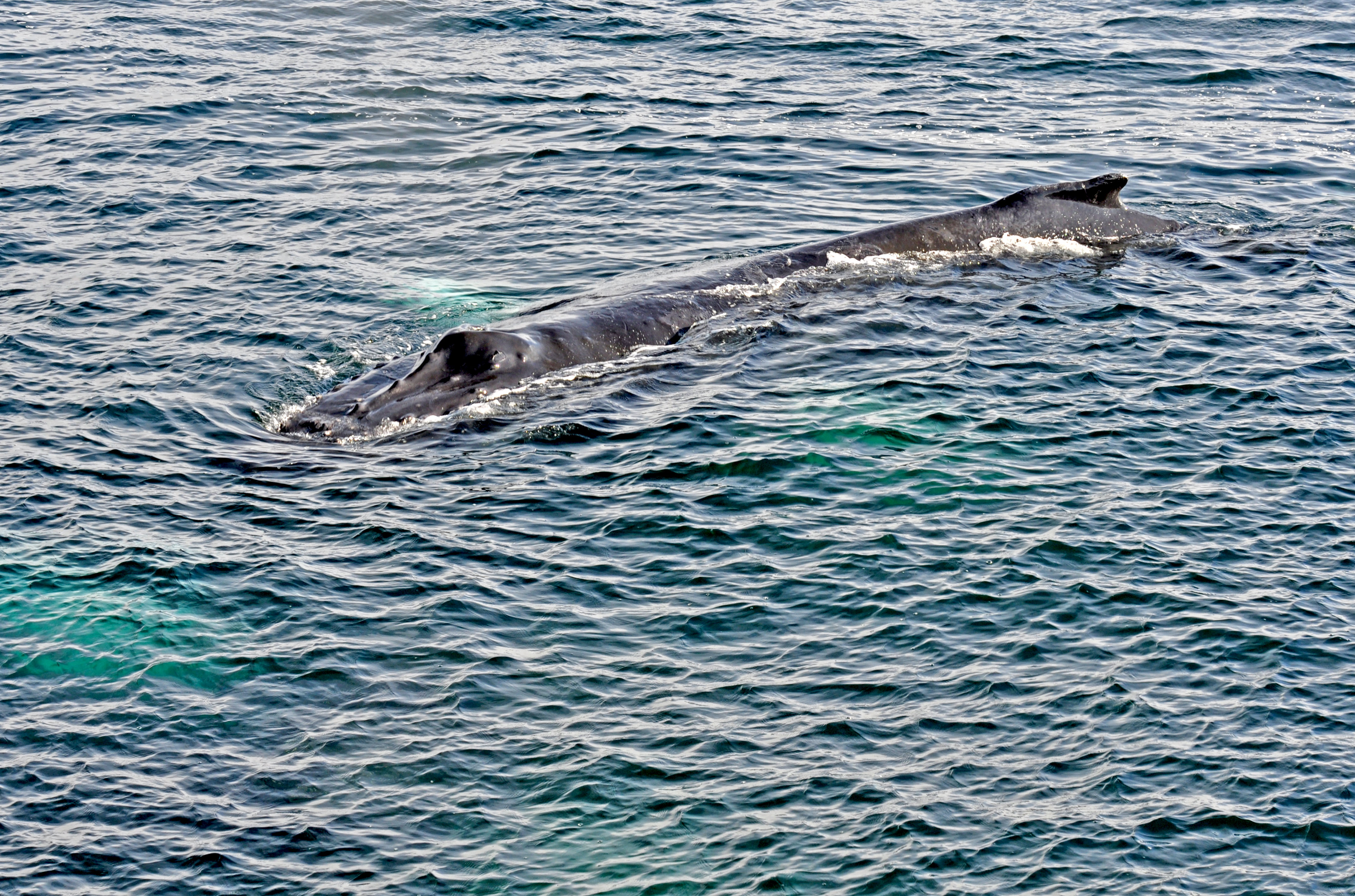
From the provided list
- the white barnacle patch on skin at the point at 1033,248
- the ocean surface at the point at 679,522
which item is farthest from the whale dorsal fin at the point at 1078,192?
the ocean surface at the point at 679,522

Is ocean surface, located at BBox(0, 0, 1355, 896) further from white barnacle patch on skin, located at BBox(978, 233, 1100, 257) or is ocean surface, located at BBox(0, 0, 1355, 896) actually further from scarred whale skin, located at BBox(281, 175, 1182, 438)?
scarred whale skin, located at BBox(281, 175, 1182, 438)

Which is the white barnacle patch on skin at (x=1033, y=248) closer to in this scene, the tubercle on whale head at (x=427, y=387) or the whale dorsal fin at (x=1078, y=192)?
the whale dorsal fin at (x=1078, y=192)

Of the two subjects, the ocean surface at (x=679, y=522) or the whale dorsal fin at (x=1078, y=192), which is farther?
the whale dorsal fin at (x=1078, y=192)

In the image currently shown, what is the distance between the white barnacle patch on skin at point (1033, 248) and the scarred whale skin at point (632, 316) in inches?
3.1

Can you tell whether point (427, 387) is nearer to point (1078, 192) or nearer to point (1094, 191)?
point (1078, 192)

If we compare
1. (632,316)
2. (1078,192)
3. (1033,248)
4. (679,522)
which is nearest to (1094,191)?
(1078,192)

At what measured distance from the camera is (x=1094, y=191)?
20875 millimetres

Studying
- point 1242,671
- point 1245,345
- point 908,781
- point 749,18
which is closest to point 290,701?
point 908,781

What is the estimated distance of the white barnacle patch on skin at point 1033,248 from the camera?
66.6 ft

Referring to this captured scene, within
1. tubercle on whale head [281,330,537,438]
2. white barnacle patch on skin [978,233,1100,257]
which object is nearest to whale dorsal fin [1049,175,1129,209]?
white barnacle patch on skin [978,233,1100,257]

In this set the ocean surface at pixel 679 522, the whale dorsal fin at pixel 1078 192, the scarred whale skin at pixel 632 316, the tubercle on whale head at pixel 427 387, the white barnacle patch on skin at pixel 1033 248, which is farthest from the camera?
the whale dorsal fin at pixel 1078 192

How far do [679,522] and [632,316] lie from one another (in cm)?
455

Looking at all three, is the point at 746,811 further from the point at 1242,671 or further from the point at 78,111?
the point at 78,111

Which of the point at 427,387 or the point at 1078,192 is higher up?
the point at 1078,192
